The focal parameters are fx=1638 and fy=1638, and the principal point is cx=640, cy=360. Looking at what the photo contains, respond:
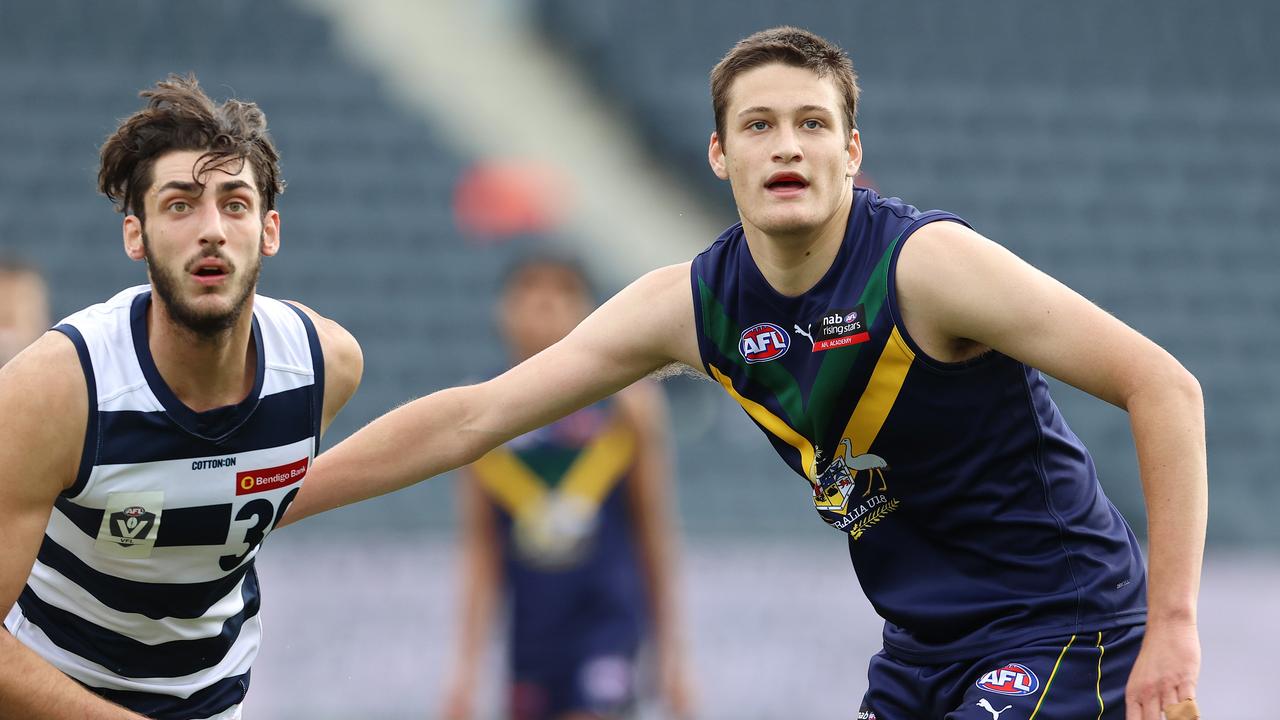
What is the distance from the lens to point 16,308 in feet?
26.4

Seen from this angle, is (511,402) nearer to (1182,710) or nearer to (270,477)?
(270,477)

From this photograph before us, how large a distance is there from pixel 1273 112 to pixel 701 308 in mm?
11809

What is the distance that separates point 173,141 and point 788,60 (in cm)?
160

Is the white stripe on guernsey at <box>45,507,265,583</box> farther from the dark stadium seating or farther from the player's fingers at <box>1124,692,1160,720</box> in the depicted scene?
the dark stadium seating

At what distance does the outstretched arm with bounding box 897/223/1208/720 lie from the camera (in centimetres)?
362

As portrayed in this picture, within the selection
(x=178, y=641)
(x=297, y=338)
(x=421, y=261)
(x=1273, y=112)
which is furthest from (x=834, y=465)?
(x=1273, y=112)

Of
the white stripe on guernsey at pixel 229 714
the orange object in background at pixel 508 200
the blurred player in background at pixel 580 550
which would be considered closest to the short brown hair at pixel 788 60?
the white stripe on guernsey at pixel 229 714

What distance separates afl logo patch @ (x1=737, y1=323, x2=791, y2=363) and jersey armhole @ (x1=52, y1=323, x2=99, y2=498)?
5.39 feet

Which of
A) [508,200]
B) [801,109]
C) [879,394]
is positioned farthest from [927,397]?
[508,200]

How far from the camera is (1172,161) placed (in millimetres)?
14422

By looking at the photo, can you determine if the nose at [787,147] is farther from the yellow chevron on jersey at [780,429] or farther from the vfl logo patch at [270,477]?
the vfl logo patch at [270,477]

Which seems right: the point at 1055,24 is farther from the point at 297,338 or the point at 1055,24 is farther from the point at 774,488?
the point at 297,338

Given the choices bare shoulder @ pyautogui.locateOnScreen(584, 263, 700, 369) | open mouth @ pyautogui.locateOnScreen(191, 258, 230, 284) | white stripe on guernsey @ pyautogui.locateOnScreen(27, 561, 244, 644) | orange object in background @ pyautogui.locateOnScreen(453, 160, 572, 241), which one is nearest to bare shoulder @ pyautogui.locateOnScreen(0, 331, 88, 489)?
open mouth @ pyautogui.locateOnScreen(191, 258, 230, 284)

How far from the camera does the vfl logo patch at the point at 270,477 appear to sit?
4.32 metres
